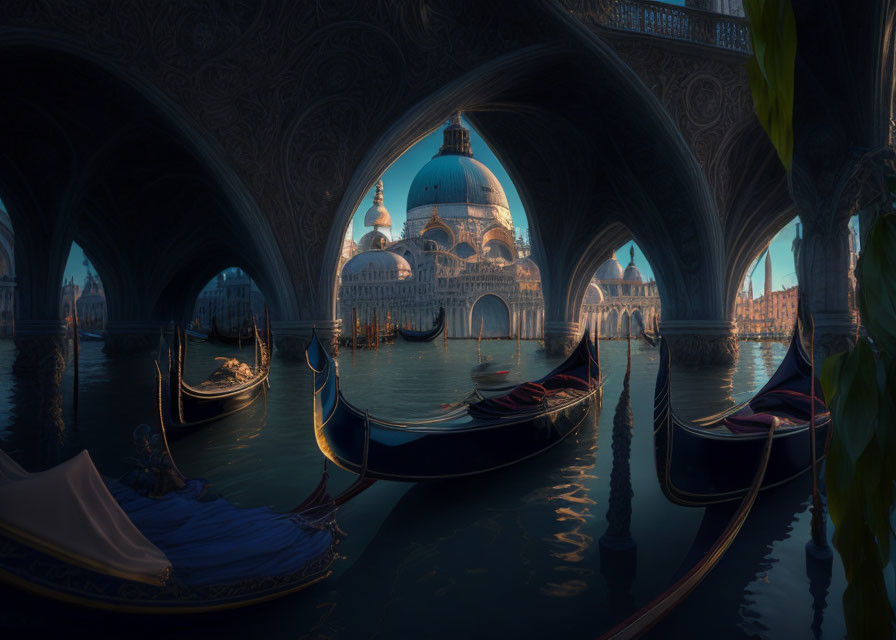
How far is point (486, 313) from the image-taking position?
123ft

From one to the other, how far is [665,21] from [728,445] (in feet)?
32.5

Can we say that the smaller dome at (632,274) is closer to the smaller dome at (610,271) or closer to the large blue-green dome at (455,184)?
the smaller dome at (610,271)

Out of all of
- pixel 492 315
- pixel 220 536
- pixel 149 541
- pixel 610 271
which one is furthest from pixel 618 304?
pixel 149 541

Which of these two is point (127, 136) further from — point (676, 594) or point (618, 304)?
point (618, 304)

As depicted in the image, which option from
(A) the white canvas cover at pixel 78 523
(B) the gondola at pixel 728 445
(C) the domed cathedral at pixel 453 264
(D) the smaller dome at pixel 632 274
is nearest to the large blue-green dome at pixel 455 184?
(C) the domed cathedral at pixel 453 264

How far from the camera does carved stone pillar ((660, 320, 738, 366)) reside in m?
11.8

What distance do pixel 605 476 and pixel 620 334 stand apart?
1558 inches

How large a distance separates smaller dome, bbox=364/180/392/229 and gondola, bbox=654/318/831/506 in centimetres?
4764

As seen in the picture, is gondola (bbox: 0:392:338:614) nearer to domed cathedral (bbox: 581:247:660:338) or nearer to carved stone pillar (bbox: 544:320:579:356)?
carved stone pillar (bbox: 544:320:579:356)

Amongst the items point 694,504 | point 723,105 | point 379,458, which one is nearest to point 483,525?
point 379,458

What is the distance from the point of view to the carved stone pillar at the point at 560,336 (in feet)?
57.0

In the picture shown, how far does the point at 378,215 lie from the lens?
5150 centimetres

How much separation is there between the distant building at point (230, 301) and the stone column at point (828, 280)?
114 ft

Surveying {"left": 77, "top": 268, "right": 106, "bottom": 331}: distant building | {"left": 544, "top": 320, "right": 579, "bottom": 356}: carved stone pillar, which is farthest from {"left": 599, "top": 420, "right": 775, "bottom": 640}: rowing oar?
{"left": 77, "top": 268, "right": 106, "bottom": 331}: distant building
